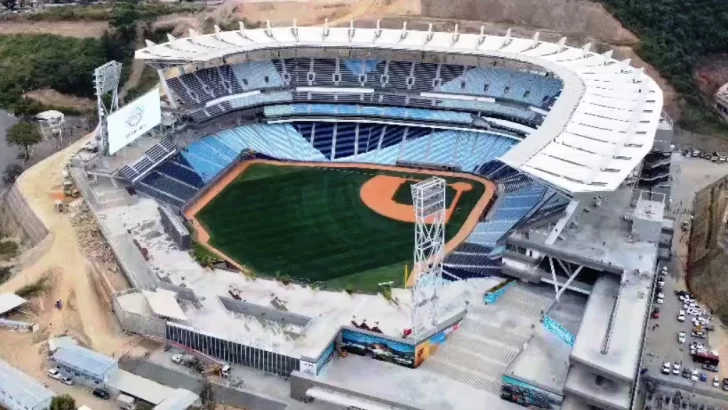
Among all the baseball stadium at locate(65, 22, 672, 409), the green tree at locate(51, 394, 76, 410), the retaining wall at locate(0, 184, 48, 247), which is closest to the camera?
the green tree at locate(51, 394, 76, 410)

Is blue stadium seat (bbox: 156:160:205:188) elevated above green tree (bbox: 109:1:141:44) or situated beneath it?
situated beneath

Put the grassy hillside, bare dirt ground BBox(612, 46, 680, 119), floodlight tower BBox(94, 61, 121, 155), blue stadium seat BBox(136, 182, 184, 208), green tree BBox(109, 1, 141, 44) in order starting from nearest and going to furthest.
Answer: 1. floodlight tower BBox(94, 61, 121, 155)
2. blue stadium seat BBox(136, 182, 184, 208)
3. bare dirt ground BBox(612, 46, 680, 119)
4. the grassy hillside
5. green tree BBox(109, 1, 141, 44)

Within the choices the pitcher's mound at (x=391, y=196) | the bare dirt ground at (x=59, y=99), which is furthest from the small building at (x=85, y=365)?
the bare dirt ground at (x=59, y=99)

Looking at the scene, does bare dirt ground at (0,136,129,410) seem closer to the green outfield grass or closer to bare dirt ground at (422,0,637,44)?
the green outfield grass

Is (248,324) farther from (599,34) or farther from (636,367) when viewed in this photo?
(599,34)

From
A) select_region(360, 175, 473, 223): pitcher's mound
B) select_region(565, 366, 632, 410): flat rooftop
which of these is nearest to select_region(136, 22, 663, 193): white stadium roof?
select_region(565, 366, 632, 410): flat rooftop

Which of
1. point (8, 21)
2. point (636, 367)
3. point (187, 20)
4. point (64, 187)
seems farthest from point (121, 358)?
point (8, 21)
